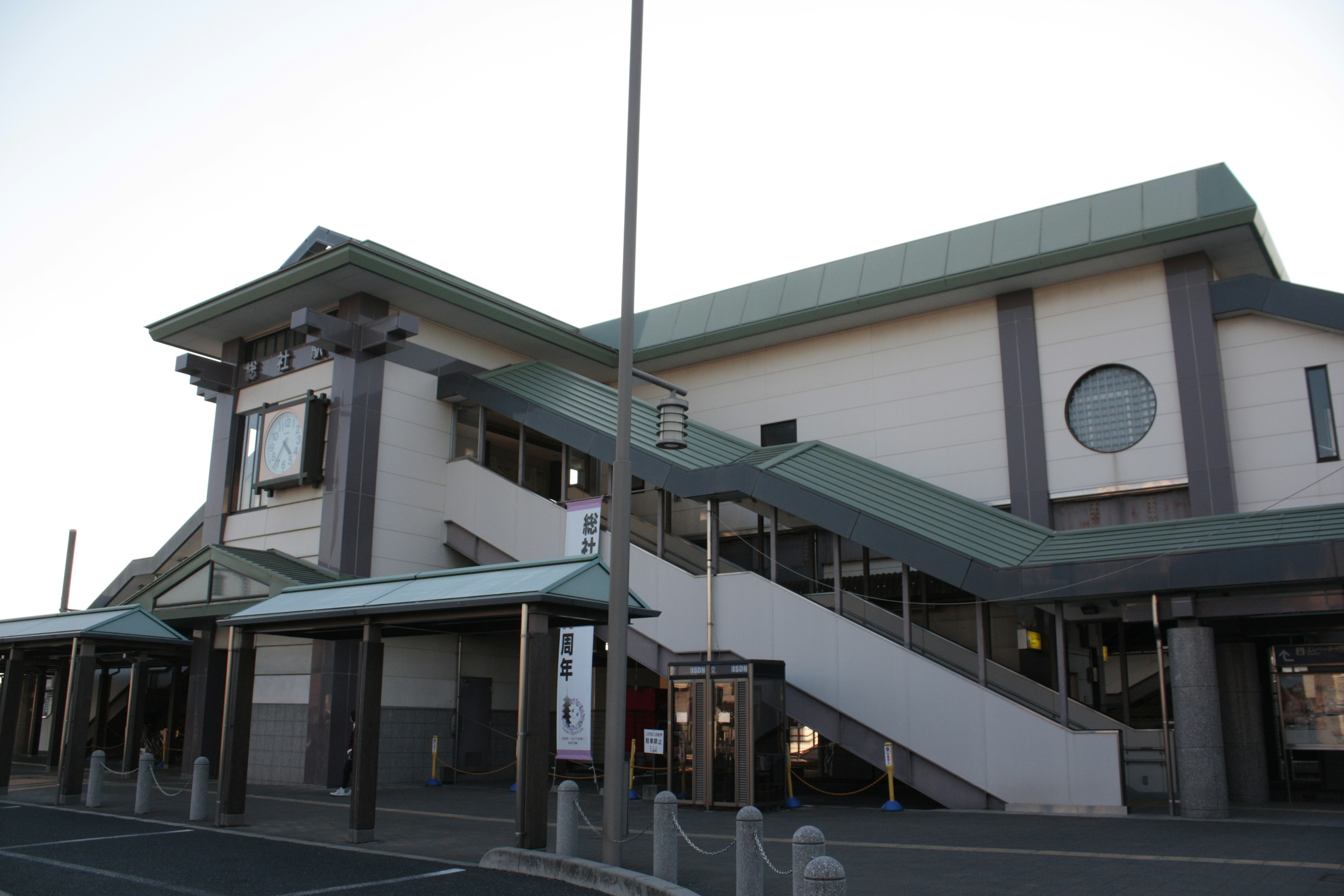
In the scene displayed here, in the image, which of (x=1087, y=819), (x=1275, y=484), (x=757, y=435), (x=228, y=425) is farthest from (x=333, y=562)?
(x=1275, y=484)

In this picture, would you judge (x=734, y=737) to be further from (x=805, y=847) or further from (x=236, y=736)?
(x=805, y=847)

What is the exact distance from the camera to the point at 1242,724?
19.4m

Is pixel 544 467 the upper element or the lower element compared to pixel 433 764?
upper

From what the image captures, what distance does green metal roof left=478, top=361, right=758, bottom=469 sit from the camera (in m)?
22.7

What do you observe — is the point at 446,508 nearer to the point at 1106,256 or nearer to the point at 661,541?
the point at 661,541

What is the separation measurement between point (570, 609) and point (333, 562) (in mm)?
13412

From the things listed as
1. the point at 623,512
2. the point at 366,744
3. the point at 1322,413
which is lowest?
the point at 366,744

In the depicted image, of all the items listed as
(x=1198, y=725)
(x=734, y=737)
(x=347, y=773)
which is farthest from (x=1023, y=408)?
(x=347, y=773)

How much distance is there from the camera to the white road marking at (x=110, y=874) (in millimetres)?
10375

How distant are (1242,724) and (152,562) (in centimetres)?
3644

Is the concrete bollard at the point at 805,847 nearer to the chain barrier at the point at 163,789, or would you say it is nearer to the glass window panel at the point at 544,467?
the chain barrier at the point at 163,789

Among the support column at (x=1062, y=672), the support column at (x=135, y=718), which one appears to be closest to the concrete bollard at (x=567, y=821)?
the support column at (x=1062, y=672)

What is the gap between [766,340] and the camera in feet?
93.6

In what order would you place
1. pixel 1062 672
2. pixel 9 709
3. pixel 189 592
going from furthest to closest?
pixel 189 592 → pixel 9 709 → pixel 1062 672
